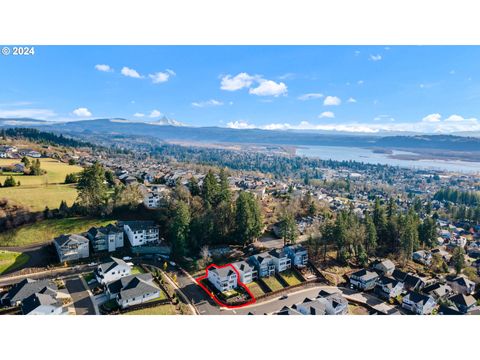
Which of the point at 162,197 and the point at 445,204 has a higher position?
the point at 162,197

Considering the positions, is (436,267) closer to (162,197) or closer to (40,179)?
(162,197)

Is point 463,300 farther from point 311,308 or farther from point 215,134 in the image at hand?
point 215,134

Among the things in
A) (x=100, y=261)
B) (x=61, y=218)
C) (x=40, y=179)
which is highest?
(x=40, y=179)

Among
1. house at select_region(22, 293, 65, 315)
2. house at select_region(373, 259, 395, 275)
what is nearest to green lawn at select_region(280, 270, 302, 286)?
house at select_region(373, 259, 395, 275)

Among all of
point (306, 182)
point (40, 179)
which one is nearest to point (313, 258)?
point (40, 179)

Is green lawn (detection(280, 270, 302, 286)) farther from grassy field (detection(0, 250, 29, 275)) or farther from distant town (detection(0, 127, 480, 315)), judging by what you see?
grassy field (detection(0, 250, 29, 275))

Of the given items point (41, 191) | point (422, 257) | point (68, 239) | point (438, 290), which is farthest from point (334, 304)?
point (41, 191)
